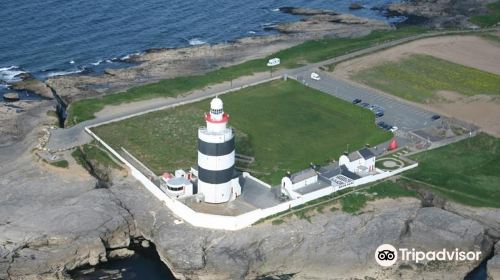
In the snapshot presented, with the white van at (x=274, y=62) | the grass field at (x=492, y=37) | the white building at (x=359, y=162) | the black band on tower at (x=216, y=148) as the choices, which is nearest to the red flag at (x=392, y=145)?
the white building at (x=359, y=162)

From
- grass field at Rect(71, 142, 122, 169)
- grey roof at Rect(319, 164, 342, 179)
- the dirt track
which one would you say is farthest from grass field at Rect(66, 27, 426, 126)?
grey roof at Rect(319, 164, 342, 179)

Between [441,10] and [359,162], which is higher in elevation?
[359,162]

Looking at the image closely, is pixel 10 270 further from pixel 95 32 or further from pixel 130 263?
pixel 95 32

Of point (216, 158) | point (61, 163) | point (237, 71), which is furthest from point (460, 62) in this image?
point (61, 163)

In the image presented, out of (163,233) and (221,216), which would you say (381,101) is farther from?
(163,233)

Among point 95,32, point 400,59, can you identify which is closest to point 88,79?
point 95,32

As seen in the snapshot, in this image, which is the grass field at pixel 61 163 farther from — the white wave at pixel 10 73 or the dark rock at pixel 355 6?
the dark rock at pixel 355 6
